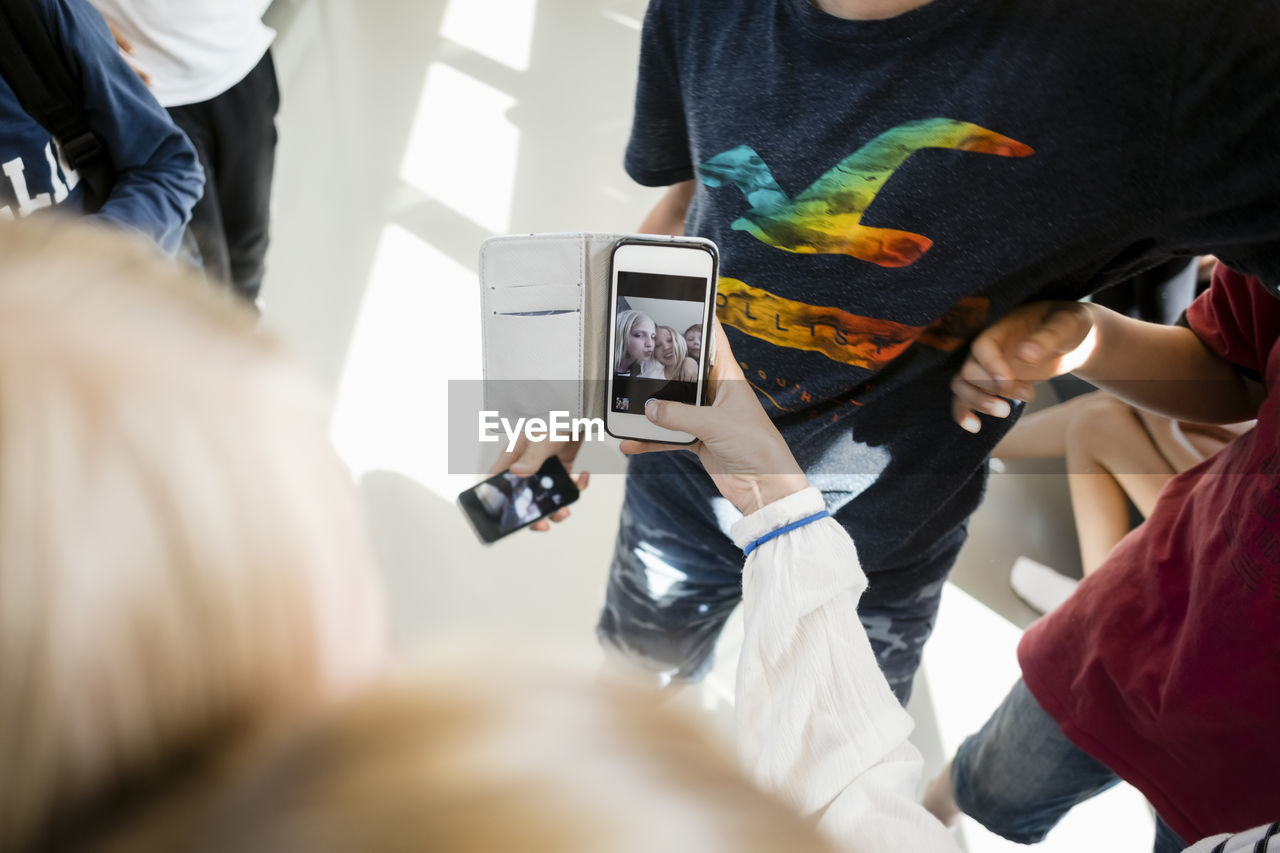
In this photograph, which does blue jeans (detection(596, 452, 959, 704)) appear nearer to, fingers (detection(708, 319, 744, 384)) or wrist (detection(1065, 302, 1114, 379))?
fingers (detection(708, 319, 744, 384))

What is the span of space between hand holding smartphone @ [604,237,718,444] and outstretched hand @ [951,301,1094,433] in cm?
25

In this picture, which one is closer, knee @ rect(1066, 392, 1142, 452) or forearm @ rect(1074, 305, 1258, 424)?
forearm @ rect(1074, 305, 1258, 424)

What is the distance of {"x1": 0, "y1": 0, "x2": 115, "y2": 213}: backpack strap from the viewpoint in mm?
838

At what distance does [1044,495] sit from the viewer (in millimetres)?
1750

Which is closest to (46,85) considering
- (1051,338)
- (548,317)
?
(548,317)

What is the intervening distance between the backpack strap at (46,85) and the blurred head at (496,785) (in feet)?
3.31

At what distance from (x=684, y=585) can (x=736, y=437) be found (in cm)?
29

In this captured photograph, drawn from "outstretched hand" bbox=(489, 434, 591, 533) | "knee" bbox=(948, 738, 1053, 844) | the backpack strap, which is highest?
the backpack strap

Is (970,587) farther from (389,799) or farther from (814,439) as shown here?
(389,799)

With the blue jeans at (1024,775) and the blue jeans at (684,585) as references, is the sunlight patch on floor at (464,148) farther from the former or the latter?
the blue jeans at (1024,775)

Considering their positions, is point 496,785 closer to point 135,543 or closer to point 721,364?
point 135,543

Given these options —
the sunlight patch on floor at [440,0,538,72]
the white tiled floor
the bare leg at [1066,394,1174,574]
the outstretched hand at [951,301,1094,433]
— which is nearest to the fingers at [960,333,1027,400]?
the outstretched hand at [951,301,1094,433]

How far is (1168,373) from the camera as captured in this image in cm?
82

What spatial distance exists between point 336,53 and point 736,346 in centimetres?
261
